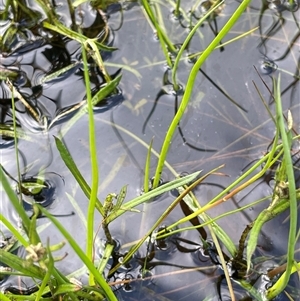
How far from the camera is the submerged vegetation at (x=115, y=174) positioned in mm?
686

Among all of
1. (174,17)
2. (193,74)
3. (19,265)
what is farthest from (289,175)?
(174,17)

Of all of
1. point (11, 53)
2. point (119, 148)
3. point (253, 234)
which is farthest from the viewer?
point (11, 53)

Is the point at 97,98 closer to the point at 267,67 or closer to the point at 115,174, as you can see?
the point at 115,174

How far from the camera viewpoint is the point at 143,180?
96 cm

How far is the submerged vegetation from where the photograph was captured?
0.69 meters

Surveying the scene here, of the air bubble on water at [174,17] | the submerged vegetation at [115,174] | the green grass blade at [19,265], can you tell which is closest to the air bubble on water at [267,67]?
the submerged vegetation at [115,174]

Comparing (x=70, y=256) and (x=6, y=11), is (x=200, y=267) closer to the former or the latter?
(x=70, y=256)

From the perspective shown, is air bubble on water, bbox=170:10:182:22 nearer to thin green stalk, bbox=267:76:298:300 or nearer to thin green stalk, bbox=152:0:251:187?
thin green stalk, bbox=152:0:251:187

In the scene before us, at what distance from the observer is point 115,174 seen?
0.97m

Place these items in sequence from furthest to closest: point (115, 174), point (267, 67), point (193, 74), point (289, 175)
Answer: point (267, 67) < point (115, 174) < point (193, 74) < point (289, 175)

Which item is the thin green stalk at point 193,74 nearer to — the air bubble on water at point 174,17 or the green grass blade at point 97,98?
the green grass blade at point 97,98

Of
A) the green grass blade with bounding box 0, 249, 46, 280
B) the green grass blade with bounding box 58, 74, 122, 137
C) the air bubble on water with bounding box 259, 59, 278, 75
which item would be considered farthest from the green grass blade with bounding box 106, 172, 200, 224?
the air bubble on water with bounding box 259, 59, 278, 75

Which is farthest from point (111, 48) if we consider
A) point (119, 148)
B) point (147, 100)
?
point (119, 148)

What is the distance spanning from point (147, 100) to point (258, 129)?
0.28 metres
